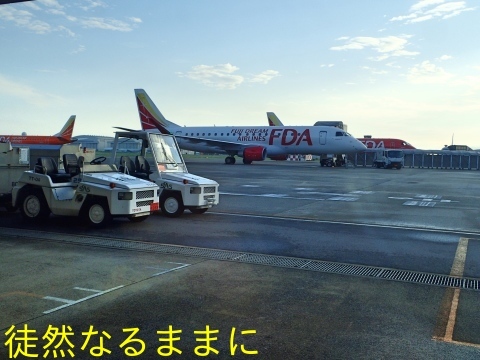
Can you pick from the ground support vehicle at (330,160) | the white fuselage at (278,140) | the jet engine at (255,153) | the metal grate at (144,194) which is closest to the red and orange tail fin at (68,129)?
the white fuselage at (278,140)

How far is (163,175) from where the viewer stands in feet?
46.6

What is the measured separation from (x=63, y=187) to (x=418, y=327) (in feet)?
30.6

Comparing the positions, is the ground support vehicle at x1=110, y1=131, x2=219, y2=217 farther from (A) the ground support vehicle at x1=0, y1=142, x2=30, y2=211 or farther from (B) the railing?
(B) the railing

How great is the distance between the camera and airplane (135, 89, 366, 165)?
47.5 meters

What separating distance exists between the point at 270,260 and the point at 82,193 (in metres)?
5.25

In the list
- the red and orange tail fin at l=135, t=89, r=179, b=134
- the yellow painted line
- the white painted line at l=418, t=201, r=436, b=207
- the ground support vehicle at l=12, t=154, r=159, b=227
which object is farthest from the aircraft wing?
the yellow painted line

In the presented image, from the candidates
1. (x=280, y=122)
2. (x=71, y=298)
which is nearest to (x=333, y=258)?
(x=71, y=298)

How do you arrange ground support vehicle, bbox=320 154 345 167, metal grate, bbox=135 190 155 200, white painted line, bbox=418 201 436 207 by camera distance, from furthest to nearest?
ground support vehicle, bbox=320 154 345 167
white painted line, bbox=418 201 436 207
metal grate, bbox=135 190 155 200

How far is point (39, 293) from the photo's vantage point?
672 centimetres

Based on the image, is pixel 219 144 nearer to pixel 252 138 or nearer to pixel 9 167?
pixel 252 138

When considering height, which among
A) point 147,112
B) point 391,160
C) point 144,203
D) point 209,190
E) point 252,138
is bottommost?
point 144,203

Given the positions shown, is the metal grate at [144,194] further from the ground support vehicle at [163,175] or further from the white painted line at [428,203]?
the white painted line at [428,203]

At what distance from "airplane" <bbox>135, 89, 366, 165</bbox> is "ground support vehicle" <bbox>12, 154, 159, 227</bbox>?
3569cm

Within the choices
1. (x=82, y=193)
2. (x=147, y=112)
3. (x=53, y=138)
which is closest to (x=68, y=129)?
(x=53, y=138)
